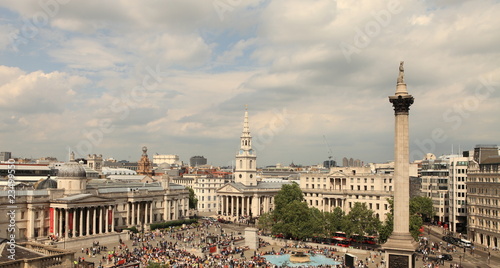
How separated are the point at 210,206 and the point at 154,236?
65116 mm

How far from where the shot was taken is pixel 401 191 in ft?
163

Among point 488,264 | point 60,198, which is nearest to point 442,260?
point 488,264

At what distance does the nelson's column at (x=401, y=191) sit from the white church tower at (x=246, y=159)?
8819 cm

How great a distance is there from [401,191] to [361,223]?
35699 mm

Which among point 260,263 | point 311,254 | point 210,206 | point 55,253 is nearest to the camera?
point 55,253

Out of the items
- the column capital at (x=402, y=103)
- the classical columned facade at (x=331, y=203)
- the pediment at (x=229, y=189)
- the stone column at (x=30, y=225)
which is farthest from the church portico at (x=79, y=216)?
the column capital at (x=402, y=103)

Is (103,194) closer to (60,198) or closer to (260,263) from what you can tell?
(60,198)

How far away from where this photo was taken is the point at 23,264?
38.9 meters

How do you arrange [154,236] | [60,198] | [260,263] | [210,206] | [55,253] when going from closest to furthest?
[55,253] < [260,263] < [60,198] < [154,236] < [210,206]

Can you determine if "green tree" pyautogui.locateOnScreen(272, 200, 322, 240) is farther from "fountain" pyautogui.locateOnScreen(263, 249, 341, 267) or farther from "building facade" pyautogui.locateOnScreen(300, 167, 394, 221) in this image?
"building facade" pyautogui.locateOnScreen(300, 167, 394, 221)

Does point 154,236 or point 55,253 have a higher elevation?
point 55,253

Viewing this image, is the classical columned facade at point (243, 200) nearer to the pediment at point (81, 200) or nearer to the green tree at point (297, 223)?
the green tree at point (297, 223)

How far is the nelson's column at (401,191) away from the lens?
1892 inches

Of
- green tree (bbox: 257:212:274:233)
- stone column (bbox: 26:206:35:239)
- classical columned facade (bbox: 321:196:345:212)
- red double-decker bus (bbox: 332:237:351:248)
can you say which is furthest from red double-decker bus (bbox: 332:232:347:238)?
stone column (bbox: 26:206:35:239)
